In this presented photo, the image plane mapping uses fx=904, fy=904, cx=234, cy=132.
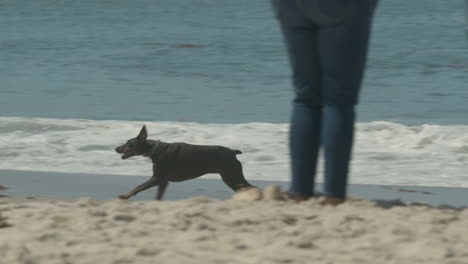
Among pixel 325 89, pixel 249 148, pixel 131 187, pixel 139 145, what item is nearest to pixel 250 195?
pixel 325 89

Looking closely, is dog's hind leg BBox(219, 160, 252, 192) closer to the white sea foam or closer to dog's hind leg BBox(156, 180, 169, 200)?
dog's hind leg BBox(156, 180, 169, 200)

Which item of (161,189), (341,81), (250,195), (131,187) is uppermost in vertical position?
(341,81)

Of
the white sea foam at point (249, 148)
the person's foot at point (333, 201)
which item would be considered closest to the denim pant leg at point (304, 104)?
the person's foot at point (333, 201)

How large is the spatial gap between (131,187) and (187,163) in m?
0.77

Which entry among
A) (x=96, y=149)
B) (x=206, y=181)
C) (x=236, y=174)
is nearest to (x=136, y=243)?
(x=236, y=174)

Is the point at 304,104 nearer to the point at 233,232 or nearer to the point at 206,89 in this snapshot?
the point at 233,232

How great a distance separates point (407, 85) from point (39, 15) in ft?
68.6

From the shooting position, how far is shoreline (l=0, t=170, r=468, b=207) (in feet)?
16.3

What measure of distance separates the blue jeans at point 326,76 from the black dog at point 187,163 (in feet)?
3.09

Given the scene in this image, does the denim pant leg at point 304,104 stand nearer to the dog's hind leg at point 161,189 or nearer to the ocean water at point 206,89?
the dog's hind leg at point 161,189

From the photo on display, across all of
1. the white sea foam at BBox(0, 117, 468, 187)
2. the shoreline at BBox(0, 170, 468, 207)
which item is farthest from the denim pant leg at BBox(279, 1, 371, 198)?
the white sea foam at BBox(0, 117, 468, 187)

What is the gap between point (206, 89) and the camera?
15242 millimetres

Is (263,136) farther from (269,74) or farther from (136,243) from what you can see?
(269,74)

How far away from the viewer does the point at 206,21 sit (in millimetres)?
31422
